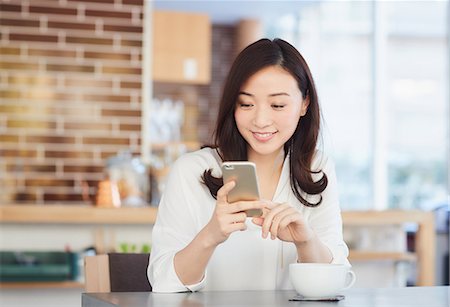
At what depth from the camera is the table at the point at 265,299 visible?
59.4 inches

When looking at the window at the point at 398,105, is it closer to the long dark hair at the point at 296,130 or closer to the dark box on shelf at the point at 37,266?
the dark box on shelf at the point at 37,266

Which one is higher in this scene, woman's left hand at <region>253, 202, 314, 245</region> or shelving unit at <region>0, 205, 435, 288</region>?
woman's left hand at <region>253, 202, 314, 245</region>

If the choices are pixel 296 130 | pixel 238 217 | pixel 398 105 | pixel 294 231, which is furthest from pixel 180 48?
pixel 238 217

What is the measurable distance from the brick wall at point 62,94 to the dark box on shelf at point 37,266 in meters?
1.62

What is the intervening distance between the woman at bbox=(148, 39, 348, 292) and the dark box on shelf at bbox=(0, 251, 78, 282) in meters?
1.98

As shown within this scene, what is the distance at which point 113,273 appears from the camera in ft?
6.38

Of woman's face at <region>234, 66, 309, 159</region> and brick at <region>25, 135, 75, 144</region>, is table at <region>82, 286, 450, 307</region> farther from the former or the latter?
brick at <region>25, 135, 75, 144</region>

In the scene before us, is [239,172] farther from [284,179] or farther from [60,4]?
[60,4]

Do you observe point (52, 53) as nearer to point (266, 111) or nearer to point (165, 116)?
point (165, 116)

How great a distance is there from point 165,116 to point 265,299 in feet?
15.6

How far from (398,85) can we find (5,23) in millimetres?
3817

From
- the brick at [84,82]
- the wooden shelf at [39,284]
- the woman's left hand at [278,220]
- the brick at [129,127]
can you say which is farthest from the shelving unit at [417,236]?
the woman's left hand at [278,220]

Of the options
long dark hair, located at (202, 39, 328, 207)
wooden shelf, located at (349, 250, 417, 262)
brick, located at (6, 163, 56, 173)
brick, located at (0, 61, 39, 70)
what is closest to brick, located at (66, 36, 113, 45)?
brick, located at (0, 61, 39, 70)

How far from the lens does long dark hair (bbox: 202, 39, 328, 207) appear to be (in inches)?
77.9
